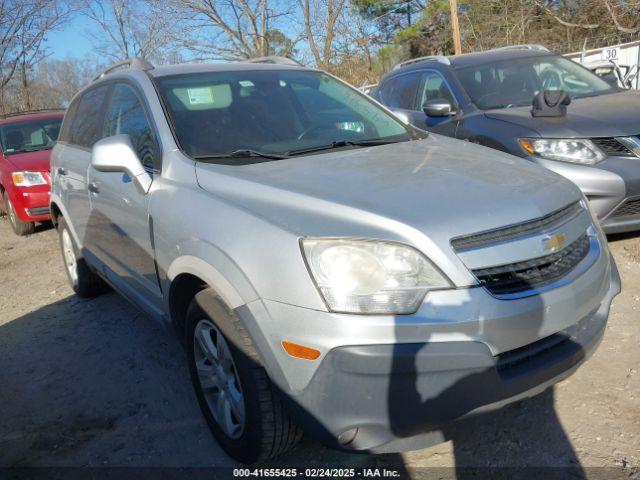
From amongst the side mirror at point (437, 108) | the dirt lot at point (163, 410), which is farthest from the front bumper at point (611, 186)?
the side mirror at point (437, 108)

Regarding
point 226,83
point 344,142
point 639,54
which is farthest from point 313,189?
point 639,54

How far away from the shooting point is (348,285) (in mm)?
1884

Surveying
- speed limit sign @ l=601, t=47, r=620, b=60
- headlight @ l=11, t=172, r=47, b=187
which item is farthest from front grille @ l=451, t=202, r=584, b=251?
speed limit sign @ l=601, t=47, r=620, b=60

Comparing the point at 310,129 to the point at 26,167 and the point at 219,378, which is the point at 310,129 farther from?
the point at 26,167

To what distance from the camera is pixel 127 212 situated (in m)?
3.10

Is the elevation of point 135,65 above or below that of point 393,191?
above

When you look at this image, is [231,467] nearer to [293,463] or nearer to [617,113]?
[293,463]

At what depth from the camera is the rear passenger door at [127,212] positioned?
293 cm

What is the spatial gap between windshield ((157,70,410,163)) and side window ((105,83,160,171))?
0.59ft

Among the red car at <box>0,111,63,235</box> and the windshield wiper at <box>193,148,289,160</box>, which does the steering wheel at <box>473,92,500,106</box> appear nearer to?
the windshield wiper at <box>193,148,289,160</box>

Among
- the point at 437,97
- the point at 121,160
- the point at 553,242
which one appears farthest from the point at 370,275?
the point at 437,97

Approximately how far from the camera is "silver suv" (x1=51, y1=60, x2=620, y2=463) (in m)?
1.86

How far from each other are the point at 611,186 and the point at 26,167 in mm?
6706

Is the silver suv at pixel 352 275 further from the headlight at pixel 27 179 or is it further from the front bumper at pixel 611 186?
the headlight at pixel 27 179
